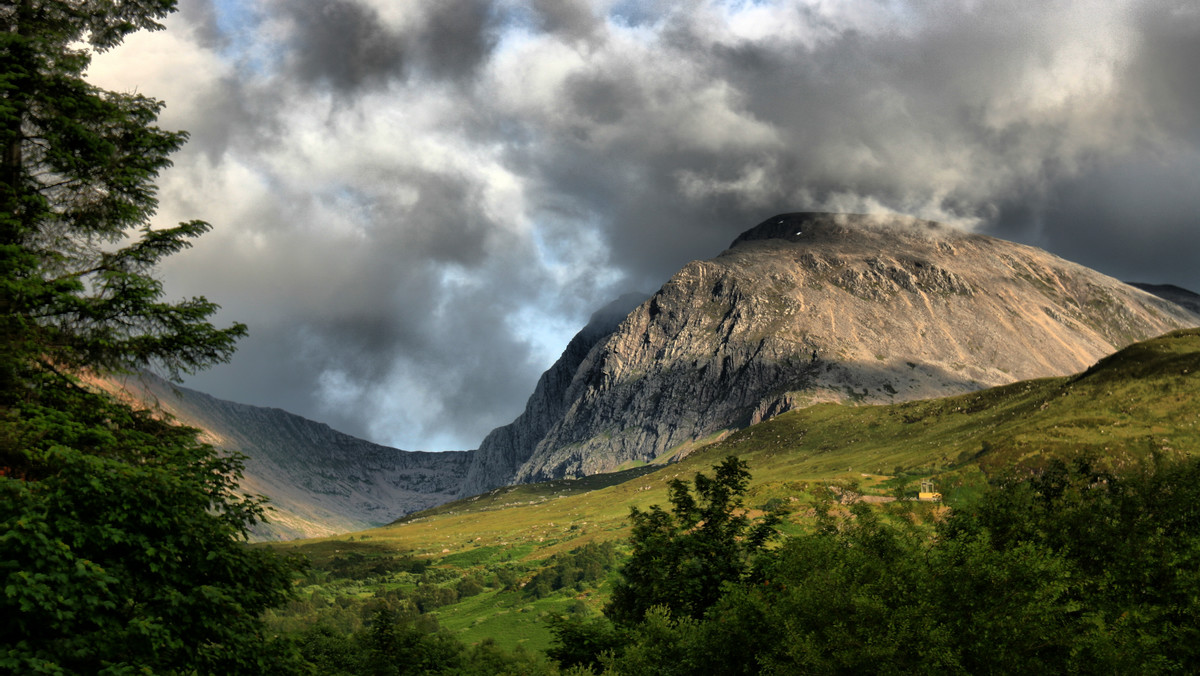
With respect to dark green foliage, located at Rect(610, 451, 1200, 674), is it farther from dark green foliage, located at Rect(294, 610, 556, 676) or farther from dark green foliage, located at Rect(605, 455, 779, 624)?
dark green foliage, located at Rect(294, 610, 556, 676)

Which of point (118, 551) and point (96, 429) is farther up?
point (96, 429)

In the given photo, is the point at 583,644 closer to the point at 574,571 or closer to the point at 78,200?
the point at 78,200

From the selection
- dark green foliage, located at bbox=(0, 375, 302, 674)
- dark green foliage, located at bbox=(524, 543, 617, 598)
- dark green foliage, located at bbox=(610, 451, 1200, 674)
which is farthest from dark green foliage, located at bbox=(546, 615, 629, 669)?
dark green foliage, located at bbox=(524, 543, 617, 598)

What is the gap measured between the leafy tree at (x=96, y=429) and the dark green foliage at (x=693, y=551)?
32.1 meters

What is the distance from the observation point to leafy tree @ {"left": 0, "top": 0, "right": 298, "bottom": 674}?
17422mm

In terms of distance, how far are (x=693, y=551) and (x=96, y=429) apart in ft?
126

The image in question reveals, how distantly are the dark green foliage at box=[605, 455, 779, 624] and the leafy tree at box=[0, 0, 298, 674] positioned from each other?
32.1 m

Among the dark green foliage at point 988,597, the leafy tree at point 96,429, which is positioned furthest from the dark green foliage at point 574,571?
the leafy tree at point 96,429

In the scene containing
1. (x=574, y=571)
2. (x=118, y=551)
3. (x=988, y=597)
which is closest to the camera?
(x=118, y=551)

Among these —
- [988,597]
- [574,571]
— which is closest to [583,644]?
[988,597]

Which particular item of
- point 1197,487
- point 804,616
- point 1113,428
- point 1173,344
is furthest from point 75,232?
point 1173,344

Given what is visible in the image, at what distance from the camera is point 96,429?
21328mm

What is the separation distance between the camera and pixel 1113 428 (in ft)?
394

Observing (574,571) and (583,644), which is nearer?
(583,644)
